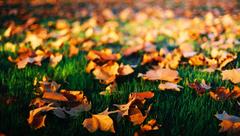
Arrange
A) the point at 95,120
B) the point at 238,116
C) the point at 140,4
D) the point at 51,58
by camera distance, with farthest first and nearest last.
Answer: the point at 140,4
the point at 51,58
the point at 238,116
the point at 95,120

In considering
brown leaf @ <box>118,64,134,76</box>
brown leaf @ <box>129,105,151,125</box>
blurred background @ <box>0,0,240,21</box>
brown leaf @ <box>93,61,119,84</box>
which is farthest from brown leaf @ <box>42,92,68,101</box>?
blurred background @ <box>0,0,240,21</box>

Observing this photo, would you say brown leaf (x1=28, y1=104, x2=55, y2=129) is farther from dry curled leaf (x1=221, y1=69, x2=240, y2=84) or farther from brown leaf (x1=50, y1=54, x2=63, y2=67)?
dry curled leaf (x1=221, y1=69, x2=240, y2=84)

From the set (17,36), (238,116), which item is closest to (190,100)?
(238,116)

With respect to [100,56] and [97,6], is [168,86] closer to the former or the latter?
[100,56]

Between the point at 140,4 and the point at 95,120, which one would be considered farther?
the point at 140,4

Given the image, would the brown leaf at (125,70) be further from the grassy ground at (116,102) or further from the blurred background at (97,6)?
the blurred background at (97,6)

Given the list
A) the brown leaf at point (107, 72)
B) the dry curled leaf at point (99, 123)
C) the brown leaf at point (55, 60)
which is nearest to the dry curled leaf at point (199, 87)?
the brown leaf at point (107, 72)

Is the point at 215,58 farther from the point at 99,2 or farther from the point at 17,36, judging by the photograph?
the point at 99,2
